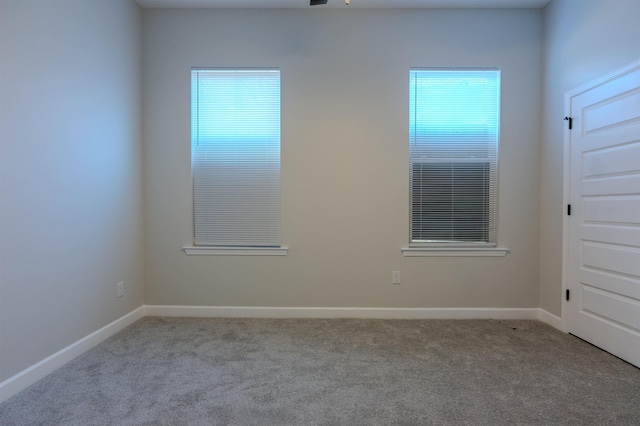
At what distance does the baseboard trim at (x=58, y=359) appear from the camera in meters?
1.98

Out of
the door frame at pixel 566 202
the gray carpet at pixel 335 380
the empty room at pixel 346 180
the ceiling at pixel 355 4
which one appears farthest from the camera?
the ceiling at pixel 355 4

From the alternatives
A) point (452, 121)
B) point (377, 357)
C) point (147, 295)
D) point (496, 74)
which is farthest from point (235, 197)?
point (496, 74)

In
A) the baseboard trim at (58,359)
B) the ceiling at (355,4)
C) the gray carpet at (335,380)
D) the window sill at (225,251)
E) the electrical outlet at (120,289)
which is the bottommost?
the gray carpet at (335,380)

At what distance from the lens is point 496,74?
3.38m

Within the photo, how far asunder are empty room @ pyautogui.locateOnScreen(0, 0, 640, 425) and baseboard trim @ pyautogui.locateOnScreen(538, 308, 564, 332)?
1.4 inches

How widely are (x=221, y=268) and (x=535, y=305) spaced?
10.6ft

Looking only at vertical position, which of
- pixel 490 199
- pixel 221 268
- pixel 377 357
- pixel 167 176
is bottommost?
pixel 377 357

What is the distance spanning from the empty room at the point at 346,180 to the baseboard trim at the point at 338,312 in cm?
2

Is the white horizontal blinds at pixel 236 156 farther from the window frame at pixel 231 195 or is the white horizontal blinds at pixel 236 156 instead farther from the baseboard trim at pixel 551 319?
the baseboard trim at pixel 551 319

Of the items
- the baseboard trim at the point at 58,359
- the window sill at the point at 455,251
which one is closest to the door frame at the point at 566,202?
the window sill at the point at 455,251

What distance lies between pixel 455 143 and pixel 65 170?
339 cm

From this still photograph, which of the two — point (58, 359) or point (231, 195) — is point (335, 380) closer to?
point (58, 359)

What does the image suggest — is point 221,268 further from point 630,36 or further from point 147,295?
point 630,36

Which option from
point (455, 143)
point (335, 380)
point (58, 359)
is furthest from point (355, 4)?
point (58, 359)
